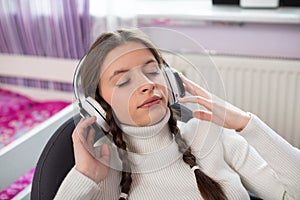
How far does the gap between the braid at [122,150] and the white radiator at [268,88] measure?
827 mm

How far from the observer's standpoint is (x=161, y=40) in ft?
Result: 3.30

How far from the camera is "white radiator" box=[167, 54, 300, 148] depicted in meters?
1.79

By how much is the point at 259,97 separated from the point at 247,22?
0.30 meters

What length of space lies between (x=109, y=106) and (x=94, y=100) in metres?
0.04

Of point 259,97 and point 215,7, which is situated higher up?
point 215,7

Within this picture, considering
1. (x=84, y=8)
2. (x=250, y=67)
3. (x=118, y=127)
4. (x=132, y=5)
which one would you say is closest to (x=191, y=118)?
(x=118, y=127)

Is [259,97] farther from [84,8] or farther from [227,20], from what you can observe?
[84,8]

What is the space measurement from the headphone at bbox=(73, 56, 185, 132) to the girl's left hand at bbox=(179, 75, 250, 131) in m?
0.02

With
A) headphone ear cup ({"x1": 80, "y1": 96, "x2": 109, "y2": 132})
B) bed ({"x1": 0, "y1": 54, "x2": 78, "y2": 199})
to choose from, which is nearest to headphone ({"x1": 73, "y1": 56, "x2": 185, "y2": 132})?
headphone ear cup ({"x1": 80, "y1": 96, "x2": 109, "y2": 132})

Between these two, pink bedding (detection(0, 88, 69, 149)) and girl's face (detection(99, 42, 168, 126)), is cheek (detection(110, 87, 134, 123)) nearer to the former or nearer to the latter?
girl's face (detection(99, 42, 168, 126))

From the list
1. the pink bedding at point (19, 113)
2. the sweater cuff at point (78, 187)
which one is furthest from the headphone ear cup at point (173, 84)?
the pink bedding at point (19, 113)

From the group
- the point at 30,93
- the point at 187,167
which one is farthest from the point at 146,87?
the point at 30,93

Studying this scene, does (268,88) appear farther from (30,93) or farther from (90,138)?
(30,93)

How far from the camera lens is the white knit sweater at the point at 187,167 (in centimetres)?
102
